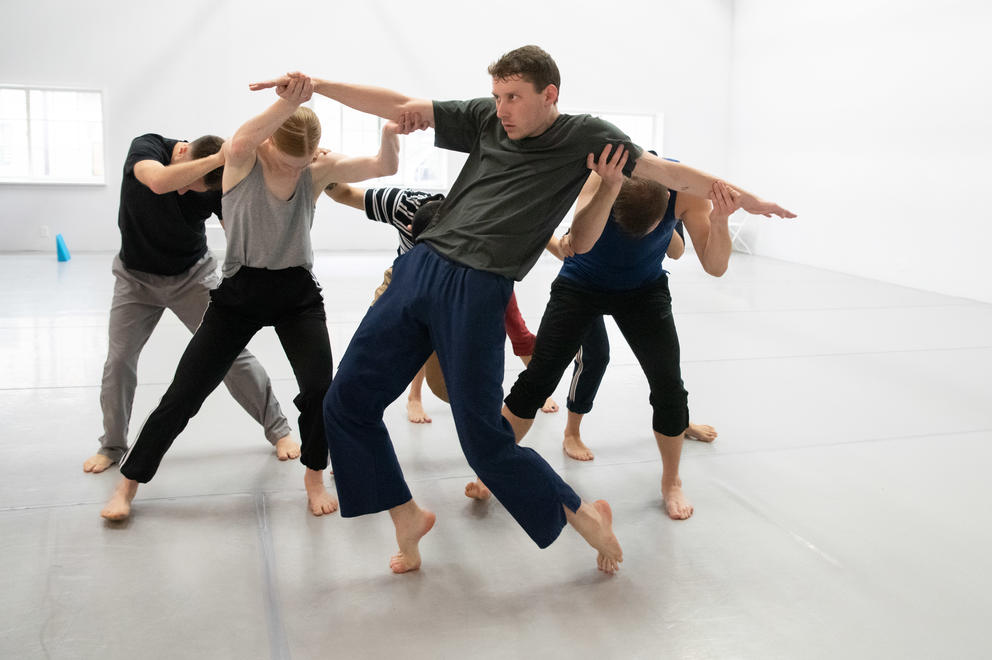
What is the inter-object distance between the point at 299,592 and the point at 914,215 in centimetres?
875

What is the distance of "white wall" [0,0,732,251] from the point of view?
10.6m

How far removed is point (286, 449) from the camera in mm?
3645

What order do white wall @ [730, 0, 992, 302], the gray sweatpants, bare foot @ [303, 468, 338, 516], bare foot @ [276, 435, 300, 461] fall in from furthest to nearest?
white wall @ [730, 0, 992, 302]
bare foot @ [276, 435, 300, 461]
the gray sweatpants
bare foot @ [303, 468, 338, 516]

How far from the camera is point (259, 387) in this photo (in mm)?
3635

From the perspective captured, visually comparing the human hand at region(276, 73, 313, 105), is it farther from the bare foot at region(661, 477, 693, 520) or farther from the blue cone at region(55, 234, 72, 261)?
the blue cone at region(55, 234, 72, 261)

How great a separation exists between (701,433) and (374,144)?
949 centimetres

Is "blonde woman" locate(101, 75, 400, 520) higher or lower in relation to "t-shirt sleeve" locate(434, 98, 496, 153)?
lower

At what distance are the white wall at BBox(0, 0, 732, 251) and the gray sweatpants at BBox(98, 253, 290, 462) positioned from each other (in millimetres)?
8295

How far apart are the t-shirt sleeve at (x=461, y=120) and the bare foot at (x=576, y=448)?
1.64m

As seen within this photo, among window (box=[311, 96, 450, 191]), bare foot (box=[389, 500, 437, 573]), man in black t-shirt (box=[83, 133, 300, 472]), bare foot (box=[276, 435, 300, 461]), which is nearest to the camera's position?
bare foot (box=[389, 500, 437, 573])

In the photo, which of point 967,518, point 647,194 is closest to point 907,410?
point 967,518

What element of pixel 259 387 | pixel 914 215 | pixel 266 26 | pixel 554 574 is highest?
pixel 266 26

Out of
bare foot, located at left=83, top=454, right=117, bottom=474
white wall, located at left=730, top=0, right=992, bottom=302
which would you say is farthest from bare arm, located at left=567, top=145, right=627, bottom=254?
white wall, located at left=730, top=0, right=992, bottom=302

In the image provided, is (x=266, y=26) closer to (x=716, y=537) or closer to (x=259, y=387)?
(x=259, y=387)
